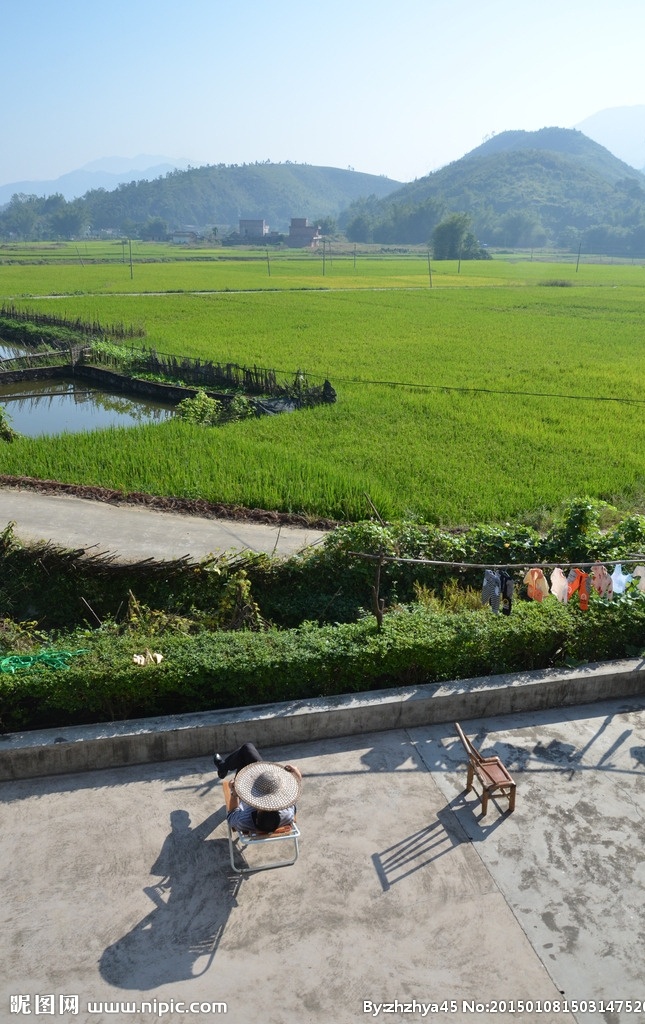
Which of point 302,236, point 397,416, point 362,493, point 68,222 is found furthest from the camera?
point 68,222

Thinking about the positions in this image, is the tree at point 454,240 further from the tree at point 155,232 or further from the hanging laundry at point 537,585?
the hanging laundry at point 537,585

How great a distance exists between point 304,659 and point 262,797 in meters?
1.59

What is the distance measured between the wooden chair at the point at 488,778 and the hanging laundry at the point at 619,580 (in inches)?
112

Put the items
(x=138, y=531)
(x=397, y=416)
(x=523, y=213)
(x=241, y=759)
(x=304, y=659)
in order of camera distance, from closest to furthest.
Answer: (x=241, y=759) → (x=304, y=659) → (x=138, y=531) → (x=397, y=416) → (x=523, y=213)

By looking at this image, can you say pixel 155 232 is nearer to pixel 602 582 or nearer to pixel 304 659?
pixel 602 582

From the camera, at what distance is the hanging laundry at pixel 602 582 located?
7328mm

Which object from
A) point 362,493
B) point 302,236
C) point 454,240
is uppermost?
point 302,236

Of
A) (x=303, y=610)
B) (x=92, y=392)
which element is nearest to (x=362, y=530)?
(x=303, y=610)

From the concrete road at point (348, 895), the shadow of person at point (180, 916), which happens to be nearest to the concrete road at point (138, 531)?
the concrete road at point (348, 895)

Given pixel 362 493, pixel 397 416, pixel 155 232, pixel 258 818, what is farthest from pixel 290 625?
pixel 155 232

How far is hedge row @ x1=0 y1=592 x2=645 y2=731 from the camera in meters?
5.79

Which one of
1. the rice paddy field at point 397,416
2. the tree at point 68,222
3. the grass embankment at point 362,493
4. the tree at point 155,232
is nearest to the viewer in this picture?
the grass embankment at point 362,493

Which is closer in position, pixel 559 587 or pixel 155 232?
pixel 559 587

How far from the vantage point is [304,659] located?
604 cm
